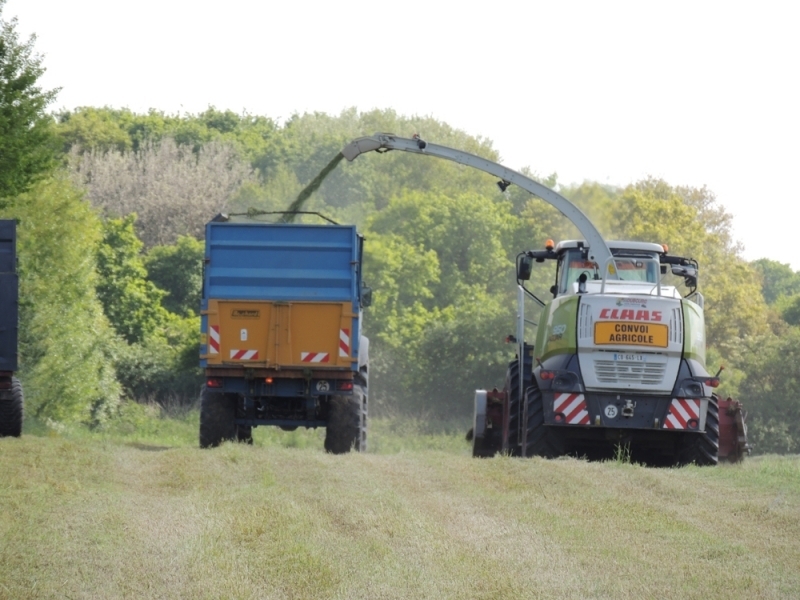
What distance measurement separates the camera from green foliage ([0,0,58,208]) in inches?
922

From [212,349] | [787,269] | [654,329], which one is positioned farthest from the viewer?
[787,269]

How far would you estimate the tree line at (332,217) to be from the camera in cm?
3672

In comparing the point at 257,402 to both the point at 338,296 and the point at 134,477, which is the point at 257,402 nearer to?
the point at 338,296

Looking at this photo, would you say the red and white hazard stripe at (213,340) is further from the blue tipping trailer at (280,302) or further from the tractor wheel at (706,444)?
the tractor wheel at (706,444)

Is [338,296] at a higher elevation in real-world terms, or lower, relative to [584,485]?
higher

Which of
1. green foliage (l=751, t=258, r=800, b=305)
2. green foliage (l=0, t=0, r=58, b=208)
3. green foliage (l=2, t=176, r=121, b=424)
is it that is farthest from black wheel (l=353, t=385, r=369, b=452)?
green foliage (l=751, t=258, r=800, b=305)

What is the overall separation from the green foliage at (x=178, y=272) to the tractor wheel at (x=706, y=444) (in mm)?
46271

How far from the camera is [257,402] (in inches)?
794

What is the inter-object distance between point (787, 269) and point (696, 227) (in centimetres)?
5291

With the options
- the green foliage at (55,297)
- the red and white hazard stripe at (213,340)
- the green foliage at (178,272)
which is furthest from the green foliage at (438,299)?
the red and white hazard stripe at (213,340)

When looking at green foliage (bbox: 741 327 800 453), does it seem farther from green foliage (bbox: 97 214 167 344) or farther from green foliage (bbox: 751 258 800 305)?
green foliage (bbox: 751 258 800 305)

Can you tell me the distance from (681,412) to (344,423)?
537cm

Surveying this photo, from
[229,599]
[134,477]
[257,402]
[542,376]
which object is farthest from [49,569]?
[257,402]

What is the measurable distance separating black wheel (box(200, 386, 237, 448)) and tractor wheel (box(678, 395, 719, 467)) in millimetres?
6886
